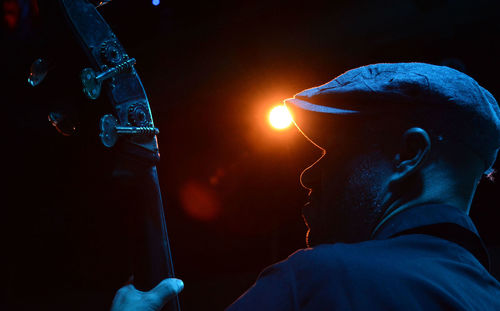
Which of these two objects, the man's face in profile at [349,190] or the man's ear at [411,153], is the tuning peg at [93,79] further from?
the man's ear at [411,153]

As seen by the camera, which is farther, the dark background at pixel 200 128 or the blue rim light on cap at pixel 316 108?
the dark background at pixel 200 128

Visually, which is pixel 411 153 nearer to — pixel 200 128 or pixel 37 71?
pixel 37 71

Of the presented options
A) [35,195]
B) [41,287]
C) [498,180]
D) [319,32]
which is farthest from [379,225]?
[41,287]

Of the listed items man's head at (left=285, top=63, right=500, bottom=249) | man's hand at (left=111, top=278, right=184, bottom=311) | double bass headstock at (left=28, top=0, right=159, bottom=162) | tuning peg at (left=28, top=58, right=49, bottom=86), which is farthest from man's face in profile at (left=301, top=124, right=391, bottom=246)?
tuning peg at (left=28, top=58, right=49, bottom=86)

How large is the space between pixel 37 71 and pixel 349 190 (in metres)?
0.98

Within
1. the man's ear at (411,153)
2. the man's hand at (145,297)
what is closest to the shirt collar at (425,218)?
the man's ear at (411,153)

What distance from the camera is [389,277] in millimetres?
574

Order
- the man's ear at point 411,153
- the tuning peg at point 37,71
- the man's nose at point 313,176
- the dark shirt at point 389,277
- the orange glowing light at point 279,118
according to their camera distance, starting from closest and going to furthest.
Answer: the dark shirt at point 389,277, the man's ear at point 411,153, the tuning peg at point 37,71, the man's nose at point 313,176, the orange glowing light at point 279,118

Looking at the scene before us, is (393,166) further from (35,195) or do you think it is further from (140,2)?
(35,195)

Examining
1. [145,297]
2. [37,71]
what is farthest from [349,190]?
[37,71]

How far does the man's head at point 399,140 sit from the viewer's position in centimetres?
89

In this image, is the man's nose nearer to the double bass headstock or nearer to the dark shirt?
the dark shirt

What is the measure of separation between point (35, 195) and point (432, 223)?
3735mm

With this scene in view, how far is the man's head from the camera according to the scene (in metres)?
0.89
